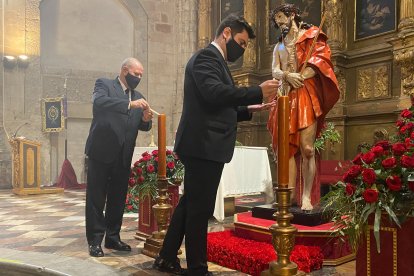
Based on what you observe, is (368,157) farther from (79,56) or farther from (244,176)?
(79,56)

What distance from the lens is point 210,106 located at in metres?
2.45

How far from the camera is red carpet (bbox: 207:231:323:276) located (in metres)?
2.90

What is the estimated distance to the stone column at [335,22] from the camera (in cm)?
738

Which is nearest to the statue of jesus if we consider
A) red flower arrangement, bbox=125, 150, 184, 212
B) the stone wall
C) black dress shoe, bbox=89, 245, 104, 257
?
red flower arrangement, bbox=125, 150, 184, 212

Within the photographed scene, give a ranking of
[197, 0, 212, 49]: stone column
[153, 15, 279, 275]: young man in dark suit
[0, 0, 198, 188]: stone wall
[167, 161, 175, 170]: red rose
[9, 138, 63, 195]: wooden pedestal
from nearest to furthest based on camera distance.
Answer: [153, 15, 279, 275]: young man in dark suit → [167, 161, 175, 170]: red rose → [9, 138, 63, 195]: wooden pedestal → [197, 0, 212, 49]: stone column → [0, 0, 198, 188]: stone wall

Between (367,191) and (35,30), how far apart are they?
11.2 m

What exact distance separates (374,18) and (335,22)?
65cm

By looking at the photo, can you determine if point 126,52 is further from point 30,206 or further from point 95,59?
point 30,206

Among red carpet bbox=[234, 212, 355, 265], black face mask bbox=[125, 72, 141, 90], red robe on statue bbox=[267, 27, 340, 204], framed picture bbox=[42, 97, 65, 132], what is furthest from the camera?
framed picture bbox=[42, 97, 65, 132]

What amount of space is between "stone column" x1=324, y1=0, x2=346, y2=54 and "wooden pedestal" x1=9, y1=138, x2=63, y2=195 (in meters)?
6.66

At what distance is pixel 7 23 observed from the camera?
10867mm

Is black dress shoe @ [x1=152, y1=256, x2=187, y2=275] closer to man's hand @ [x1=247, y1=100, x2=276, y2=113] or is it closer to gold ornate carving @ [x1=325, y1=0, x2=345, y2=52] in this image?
man's hand @ [x1=247, y1=100, x2=276, y2=113]

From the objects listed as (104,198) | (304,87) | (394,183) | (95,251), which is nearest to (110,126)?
(104,198)

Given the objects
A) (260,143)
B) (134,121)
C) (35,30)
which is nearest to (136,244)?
(134,121)
